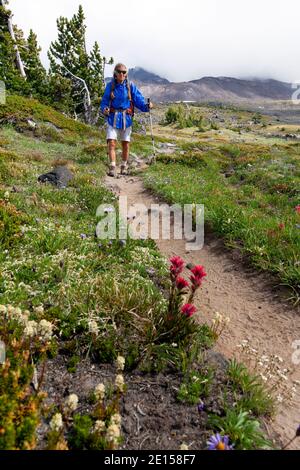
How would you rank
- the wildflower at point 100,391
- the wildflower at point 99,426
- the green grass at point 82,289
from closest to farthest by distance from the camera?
the wildflower at point 99,426 → the wildflower at point 100,391 → the green grass at point 82,289

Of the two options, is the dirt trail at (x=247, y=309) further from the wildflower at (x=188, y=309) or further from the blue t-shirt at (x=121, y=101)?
the blue t-shirt at (x=121, y=101)

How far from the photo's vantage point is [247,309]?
7219 mm

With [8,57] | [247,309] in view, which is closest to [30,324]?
[247,309]

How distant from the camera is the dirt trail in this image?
5571mm

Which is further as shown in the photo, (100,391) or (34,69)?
(34,69)

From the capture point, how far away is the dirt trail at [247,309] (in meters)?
5.57

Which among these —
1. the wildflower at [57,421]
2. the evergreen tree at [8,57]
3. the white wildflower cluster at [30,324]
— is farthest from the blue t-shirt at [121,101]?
the evergreen tree at [8,57]

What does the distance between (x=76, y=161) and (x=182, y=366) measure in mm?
16931
